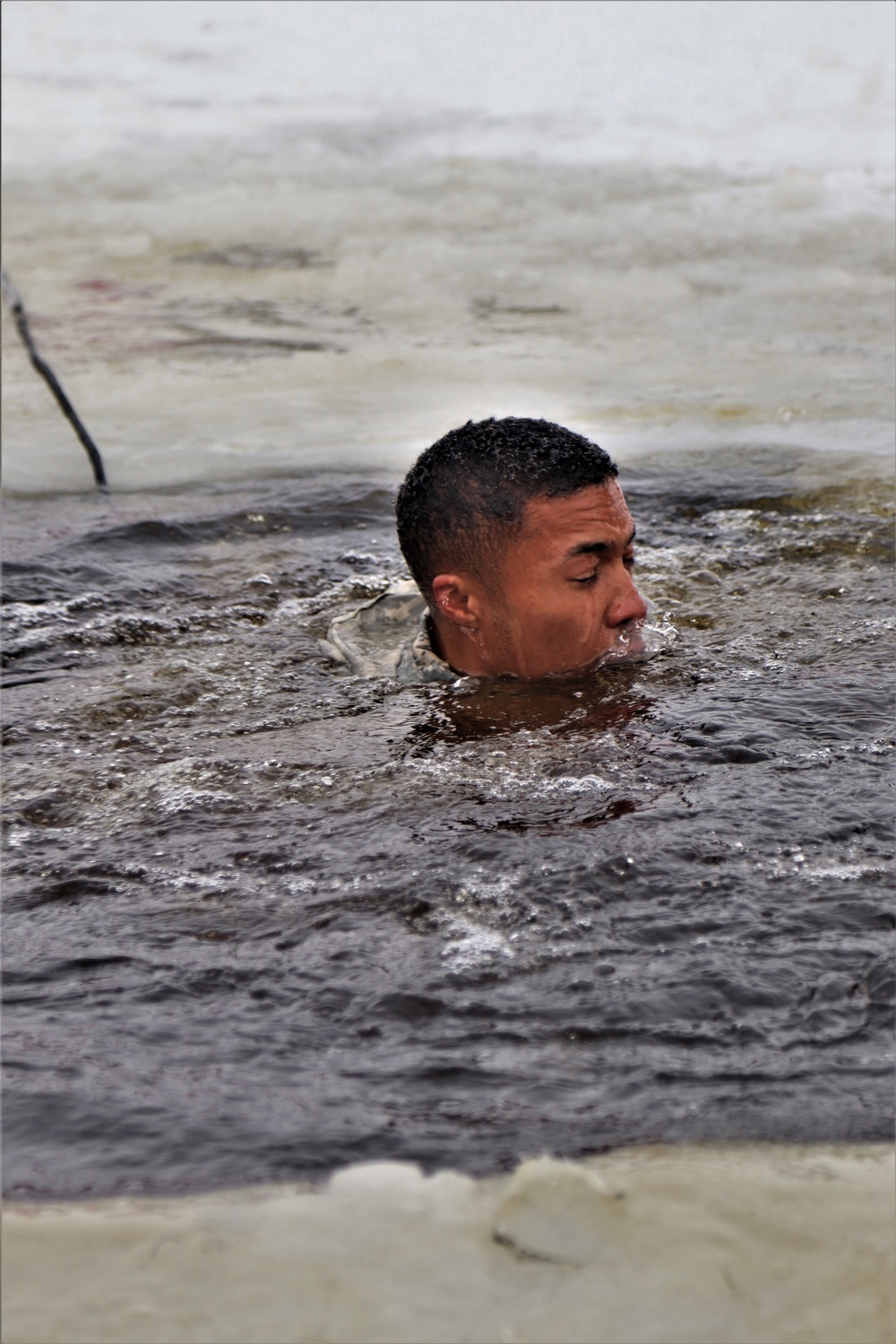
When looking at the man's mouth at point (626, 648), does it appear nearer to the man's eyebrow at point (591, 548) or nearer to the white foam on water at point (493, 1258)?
the man's eyebrow at point (591, 548)

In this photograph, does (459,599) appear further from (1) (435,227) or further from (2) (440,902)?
(1) (435,227)

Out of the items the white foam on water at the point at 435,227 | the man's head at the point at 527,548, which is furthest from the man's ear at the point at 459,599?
the white foam on water at the point at 435,227

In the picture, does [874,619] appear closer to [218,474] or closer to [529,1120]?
[529,1120]

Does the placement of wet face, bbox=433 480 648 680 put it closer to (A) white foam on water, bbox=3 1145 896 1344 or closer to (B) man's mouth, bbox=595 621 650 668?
(B) man's mouth, bbox=595 621 650 668

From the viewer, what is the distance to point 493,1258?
5.77ft

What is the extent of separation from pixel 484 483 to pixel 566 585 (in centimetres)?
35

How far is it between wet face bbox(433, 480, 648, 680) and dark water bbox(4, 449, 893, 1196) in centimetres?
12

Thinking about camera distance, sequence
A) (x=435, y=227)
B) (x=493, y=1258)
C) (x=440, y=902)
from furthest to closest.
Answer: (x=435, y=227) → (x=440, y=902) → (x=493, y=1258)

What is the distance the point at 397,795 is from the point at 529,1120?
1.11m

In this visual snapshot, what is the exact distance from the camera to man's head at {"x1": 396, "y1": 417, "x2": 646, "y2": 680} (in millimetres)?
3555

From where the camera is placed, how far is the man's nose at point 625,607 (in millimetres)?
3549

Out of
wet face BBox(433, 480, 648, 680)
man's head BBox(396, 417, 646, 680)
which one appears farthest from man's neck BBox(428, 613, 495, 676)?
wet face BBox(433, 480, 648, 680)

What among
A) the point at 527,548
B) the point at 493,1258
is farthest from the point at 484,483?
the point at 493,1258

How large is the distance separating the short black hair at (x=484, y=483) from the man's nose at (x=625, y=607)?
270mm
